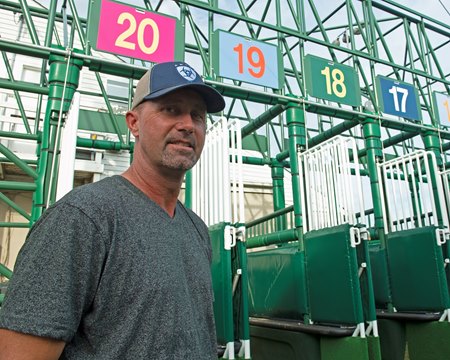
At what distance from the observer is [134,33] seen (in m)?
3.97

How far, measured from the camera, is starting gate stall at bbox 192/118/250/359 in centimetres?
295

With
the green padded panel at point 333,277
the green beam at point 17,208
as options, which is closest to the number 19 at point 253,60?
the green padded panel at point 333,277

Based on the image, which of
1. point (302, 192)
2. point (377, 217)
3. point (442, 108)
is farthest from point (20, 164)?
point (442, 108)

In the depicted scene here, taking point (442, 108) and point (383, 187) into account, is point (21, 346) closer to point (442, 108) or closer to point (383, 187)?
point (383, 187)

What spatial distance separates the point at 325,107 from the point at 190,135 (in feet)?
13.0

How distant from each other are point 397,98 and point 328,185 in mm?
2512

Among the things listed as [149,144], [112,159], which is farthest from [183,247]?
[112,159]

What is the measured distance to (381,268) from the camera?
4602 millimetres

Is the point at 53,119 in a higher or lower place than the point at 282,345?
higher

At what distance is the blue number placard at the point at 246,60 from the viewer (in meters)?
4.50

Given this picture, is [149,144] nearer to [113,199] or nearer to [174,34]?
[113,199]

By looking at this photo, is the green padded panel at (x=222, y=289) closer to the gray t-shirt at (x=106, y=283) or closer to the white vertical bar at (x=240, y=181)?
the white vertical bar at (x=240, y=181)

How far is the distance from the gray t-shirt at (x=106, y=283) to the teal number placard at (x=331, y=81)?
14.0 feet

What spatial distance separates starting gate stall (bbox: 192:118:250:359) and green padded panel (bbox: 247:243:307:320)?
1.14 metres
